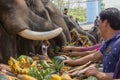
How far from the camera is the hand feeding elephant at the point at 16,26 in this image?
179 inches

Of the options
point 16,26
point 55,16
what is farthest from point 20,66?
point 55,16

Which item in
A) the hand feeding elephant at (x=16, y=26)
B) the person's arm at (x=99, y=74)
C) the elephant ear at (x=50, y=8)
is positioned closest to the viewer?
the person's arm at (x=99, y=74)

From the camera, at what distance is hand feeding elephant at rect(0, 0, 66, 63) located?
4535mm

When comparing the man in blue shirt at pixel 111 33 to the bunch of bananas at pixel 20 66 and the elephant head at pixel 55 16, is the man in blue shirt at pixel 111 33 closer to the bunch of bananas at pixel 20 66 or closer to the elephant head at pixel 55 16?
the bunch of bananas at pixel 20 66

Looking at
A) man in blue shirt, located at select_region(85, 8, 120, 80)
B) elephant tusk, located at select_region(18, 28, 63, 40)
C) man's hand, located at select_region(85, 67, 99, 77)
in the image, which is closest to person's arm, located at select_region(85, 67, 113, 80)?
man's hand, located at select_region(85, 67, 99, 77)

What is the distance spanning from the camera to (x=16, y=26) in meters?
4.49

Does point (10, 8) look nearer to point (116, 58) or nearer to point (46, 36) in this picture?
point (46, 36)

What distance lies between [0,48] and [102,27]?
6.49 ft

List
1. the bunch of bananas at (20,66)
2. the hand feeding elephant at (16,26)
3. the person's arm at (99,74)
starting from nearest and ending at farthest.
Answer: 1. the person's arm at (99,74)
2. the bunch of bananas at (20,66)
3. the hand feeding elephant at (16,26)

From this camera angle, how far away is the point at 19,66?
3.72 metres

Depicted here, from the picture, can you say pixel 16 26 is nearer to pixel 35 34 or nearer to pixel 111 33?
pixel 35 34

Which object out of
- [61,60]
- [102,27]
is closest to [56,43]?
[61,60]

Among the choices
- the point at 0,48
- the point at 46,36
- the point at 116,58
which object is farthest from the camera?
the point at 0,48

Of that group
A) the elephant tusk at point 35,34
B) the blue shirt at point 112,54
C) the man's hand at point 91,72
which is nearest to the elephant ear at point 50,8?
the elephant tusk at point 35,34
